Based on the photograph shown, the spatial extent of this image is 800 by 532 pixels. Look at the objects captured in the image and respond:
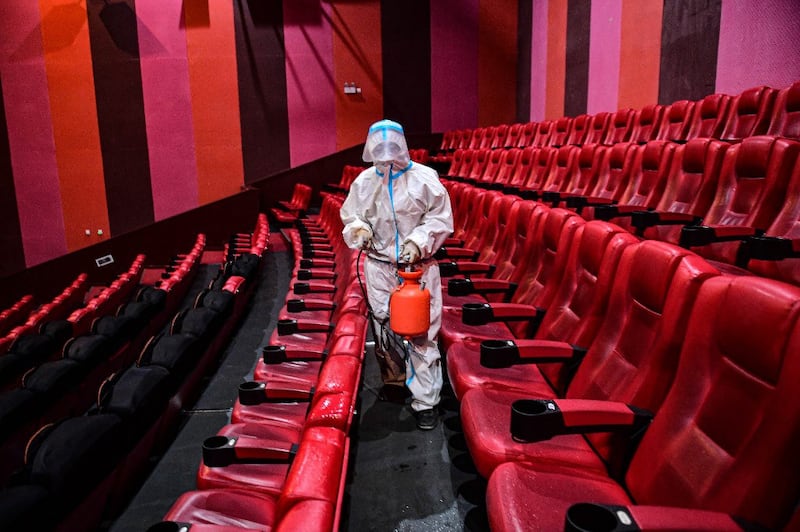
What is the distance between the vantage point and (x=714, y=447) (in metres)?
0.31

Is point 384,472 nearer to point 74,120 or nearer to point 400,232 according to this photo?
point 400,232

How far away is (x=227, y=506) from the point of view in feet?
1.47

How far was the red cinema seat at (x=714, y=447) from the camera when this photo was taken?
26cm

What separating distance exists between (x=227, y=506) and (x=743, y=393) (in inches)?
14.8

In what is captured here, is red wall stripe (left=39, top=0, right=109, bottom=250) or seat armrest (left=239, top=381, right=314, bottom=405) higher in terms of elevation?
red wall stripe (left=39, top=0, right=109, bottom=250)

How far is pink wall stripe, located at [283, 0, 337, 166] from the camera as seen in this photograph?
254 centimetres

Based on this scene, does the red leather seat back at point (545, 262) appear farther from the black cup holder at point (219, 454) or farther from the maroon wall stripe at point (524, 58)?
the maroon wall stripe at point (524, 58)

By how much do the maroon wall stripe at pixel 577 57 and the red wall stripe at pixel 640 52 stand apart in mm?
238

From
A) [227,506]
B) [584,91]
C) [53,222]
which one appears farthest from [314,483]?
[53,222]

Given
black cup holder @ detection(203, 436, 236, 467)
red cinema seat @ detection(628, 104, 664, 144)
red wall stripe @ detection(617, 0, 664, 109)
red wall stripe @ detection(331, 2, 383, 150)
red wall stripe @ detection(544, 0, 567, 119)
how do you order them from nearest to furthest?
black cup holder @ detection(203, 436, 236, 467) < red cinema seat @ detection(628, 104, 664, 144) < red wall stripe @ detection(617, 0, 664, 109) < red wall stripe @ detection(544, 0, 567, 119) < red wall stripe @ detection(331, 2, 383, 150)

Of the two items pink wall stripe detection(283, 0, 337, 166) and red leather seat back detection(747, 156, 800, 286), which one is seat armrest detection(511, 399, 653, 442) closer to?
red leather seat back detection(747, 156, 800, 286)

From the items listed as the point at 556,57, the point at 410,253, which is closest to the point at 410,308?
the point at 410,253

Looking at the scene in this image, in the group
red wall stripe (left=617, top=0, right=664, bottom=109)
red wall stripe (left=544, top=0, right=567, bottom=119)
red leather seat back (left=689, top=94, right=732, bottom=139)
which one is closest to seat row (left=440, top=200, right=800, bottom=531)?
red leather seat back (left=689, top=94, right=732, bottom=139)

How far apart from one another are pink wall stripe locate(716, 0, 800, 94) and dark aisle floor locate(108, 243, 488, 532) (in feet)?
3.27
